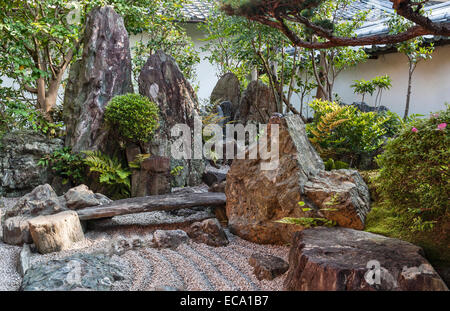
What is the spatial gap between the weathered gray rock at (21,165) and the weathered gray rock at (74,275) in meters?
3.83

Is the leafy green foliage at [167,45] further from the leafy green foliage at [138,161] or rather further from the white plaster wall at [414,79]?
the white plaster wall at [414,79]

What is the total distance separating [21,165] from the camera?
6.35 meters

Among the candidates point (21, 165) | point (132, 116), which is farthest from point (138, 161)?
point (21, 165)

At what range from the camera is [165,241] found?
3.95 m

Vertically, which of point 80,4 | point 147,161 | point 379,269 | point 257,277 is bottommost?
point 257,277

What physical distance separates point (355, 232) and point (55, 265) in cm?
267

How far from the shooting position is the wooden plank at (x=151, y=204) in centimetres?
453

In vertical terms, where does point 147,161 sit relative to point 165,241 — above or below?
above

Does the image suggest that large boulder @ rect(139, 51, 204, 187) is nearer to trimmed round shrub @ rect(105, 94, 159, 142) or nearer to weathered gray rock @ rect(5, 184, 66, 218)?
trimmed round shrub @ rect(105, 94, 159, 142)

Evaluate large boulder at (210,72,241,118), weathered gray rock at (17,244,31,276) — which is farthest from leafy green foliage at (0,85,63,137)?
large boulder at (210,72,241,118)

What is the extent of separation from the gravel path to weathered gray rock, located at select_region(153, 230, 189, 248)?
8 cm
